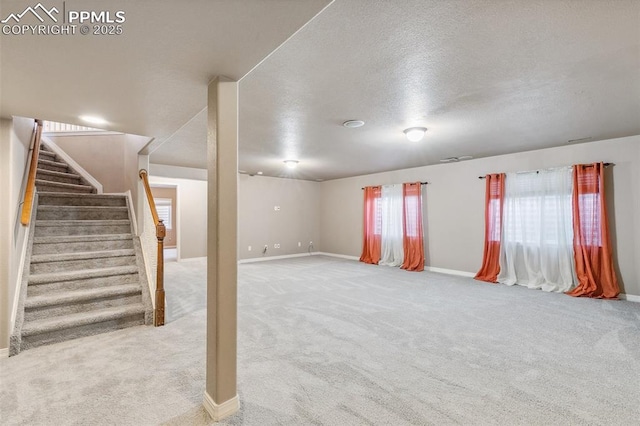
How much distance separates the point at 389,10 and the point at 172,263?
6994mm

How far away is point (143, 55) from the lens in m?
1.66

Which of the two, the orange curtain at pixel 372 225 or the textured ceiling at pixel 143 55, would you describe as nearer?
the textured ceiling at pixel 143 55

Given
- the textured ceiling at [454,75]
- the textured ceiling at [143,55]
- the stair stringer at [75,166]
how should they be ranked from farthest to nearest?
the stair stringer at [75,166] → the textured ceiling at [454,75] → the textured ceiling at [143,55]

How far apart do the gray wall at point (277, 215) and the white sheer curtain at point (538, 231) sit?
511 cm

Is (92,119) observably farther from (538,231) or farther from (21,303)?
(538,231)

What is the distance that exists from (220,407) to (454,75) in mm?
2828

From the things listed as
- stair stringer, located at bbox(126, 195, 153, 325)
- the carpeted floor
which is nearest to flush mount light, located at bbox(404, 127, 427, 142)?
the carpeted floor

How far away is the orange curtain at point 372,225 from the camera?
7.32 meters

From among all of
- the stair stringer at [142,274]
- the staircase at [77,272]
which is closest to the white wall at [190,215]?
the staircase at [77,272]

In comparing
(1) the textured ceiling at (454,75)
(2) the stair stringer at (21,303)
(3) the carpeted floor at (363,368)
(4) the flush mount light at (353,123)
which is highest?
(4) the flush mount light at (353,123)

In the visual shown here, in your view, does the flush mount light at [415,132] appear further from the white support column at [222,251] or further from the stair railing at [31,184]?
the stair railing at [31,184]

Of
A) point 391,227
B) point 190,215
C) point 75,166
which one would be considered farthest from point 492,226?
point 75,166

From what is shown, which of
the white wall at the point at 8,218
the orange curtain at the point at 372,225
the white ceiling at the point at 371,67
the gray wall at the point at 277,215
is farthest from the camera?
the gray wall at the point at 277,215

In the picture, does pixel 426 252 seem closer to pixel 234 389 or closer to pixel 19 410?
pixel 234 389
